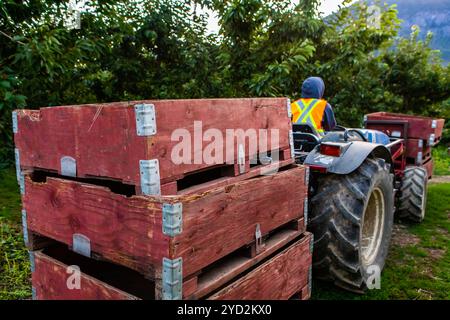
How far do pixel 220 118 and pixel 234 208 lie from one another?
50cm

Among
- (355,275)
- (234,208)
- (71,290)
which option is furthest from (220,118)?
(355,275)

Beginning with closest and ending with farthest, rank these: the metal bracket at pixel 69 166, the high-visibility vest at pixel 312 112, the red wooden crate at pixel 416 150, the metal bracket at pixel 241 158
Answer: the metal bracket at pixel 69 166 → the metal bracket at pixel 241 158 → the high-visibility vest at pixel 312 112 → the red wooden crate at pixel 416 150

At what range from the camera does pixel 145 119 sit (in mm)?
1546

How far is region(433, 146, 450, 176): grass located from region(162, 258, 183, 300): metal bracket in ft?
29.2

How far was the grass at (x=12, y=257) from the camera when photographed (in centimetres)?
297

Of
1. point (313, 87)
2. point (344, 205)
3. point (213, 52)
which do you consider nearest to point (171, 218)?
point (344, 205)

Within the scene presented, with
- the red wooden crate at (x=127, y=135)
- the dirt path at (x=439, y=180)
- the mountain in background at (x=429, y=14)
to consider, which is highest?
the mountain in background at (x=429, y=14)

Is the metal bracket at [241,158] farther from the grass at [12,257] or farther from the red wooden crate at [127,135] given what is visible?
the grass at [12,257]

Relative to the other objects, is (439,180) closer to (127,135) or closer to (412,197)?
(412,197)

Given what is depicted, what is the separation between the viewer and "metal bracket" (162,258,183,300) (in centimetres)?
157

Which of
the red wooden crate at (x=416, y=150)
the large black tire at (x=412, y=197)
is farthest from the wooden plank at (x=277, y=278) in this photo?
the red wooden crate at (x=416, y=150)

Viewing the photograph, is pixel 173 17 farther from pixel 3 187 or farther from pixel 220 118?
pixel 220 118

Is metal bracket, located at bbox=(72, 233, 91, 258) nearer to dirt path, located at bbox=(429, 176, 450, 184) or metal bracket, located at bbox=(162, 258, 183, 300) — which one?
metal bracket, located at bbox=(162, 258, 183, 300)

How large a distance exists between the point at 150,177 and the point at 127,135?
23 cm
